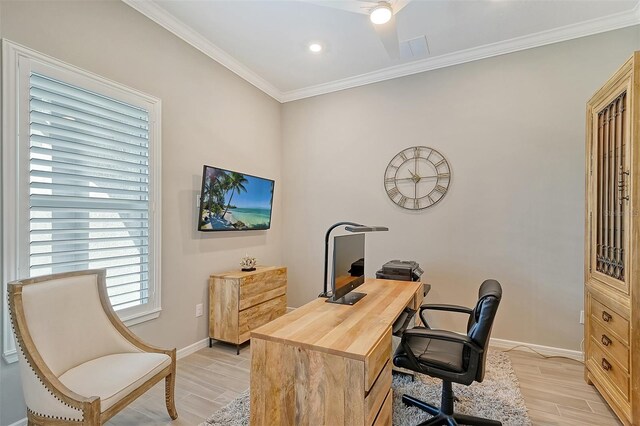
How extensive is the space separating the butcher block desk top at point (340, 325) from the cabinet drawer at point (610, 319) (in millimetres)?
1270

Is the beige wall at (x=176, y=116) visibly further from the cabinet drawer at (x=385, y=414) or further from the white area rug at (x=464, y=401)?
the cabinet drawer at (x=385, y=414)

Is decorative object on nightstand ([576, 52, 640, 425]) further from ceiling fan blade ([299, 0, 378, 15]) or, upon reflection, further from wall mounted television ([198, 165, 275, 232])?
wall mounted television ([198, 165, 275, 232])

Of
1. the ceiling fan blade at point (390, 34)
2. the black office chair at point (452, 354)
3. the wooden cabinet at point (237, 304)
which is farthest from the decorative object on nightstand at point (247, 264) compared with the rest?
the ceiling fan blade at point (390, 34)

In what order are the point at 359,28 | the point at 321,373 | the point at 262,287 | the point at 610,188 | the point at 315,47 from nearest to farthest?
the point at 321,373 → the point at 610,188 → the point at 359,28 → the point at 315,47 → the point at 262,287

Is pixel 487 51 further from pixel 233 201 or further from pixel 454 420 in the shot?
pixel 454 420

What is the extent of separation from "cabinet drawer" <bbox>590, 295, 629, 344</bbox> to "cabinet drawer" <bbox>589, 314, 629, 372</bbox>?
0.12 ft

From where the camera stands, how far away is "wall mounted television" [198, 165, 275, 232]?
296 cm

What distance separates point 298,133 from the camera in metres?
4.21

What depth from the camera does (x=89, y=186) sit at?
84.5 inches

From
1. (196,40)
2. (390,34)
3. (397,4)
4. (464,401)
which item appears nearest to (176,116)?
(196,40)

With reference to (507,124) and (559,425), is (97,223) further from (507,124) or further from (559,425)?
(507,124)

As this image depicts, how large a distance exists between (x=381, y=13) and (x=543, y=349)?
325 centimetres

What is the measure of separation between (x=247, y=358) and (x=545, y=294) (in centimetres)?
290

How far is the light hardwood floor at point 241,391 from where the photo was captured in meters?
1.99
